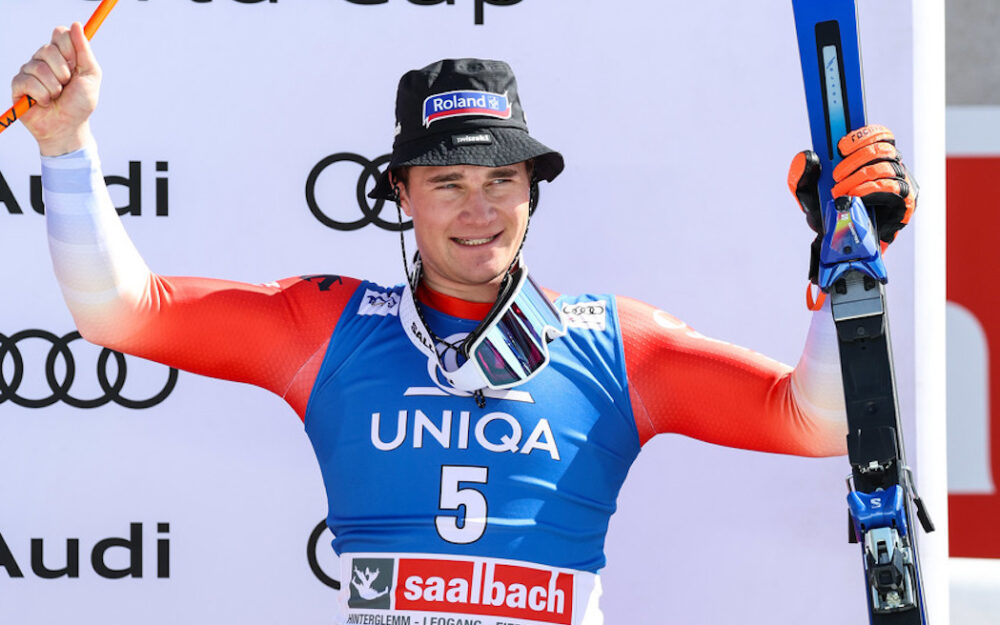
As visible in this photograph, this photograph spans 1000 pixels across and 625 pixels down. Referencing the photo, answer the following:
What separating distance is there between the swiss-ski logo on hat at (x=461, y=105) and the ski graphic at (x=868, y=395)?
567mm

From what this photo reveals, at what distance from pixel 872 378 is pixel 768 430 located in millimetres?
285

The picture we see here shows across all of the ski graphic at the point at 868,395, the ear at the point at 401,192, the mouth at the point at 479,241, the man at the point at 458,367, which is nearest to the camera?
the ski graphic at the point at 868,395

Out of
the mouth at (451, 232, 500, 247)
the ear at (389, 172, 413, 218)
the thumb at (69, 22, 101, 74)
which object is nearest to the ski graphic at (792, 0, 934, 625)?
the mouth at (451, 232, 500, 247)

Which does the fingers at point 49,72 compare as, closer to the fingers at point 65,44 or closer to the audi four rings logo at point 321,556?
the fingers at point 65,44

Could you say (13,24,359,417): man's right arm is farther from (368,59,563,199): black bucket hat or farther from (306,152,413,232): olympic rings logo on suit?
(306,152,413,232): olympic rings logo on suit

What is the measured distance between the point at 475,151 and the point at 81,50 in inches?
26.2

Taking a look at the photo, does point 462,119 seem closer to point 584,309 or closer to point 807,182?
point 584,309

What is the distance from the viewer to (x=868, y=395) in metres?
1.74

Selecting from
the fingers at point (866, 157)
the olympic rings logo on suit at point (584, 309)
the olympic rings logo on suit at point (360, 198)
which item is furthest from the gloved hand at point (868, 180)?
the olympic rings logo on suit at point (360, 198)

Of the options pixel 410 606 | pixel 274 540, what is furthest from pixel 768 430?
pixel 274 540

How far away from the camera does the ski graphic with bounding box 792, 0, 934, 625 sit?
165 centimetres

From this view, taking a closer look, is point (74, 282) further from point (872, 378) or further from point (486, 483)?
point (872, 378)

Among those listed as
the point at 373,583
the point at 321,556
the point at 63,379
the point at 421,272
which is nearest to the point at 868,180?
the point at 421,272

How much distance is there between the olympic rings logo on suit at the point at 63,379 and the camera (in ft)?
8.37
